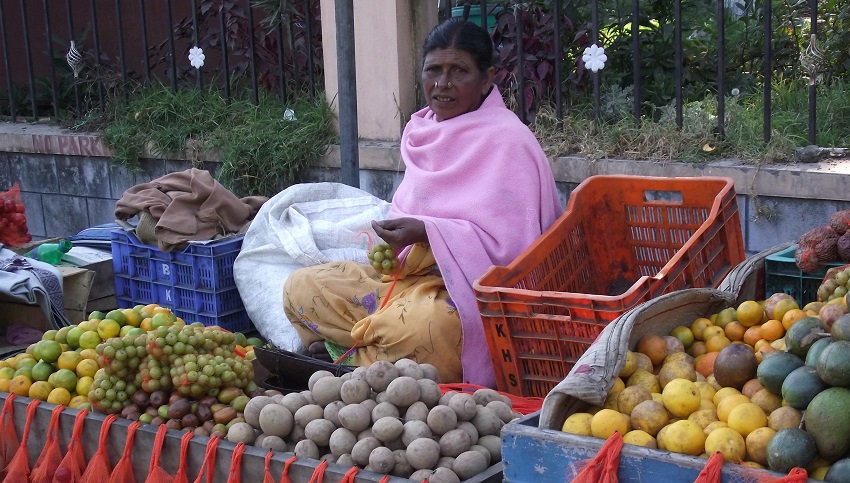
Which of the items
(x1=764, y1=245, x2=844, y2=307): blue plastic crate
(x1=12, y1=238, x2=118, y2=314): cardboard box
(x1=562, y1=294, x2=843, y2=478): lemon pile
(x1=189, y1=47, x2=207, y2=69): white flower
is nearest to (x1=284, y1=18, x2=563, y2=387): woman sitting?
(x1=764, y1=245, x2=844, y2=307): blue plastic crate

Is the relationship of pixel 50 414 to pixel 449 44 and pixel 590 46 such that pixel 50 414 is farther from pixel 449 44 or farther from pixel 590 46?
pixel 590 46

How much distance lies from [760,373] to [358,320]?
1980 millimetres

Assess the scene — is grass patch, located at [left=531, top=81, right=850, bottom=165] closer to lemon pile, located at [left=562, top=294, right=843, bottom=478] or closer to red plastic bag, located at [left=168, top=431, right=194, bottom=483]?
lemon pile, located at [left=562, top=294, right=843, bottom=478]

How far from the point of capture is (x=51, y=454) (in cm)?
329

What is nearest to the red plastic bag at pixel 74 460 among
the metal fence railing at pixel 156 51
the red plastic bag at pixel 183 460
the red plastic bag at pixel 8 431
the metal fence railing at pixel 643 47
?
the red plastic bag at pixel 8 431

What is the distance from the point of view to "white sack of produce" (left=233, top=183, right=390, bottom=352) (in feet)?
14.5

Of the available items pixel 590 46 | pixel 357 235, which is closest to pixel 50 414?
pixel 357 235

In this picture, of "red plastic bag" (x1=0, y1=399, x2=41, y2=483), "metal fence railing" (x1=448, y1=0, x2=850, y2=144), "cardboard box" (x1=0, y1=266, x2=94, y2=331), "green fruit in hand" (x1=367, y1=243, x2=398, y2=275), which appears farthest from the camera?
"metal fence railing" (x1=448, y1=0, x2=850, y2=144)

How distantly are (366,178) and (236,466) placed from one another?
111 inches

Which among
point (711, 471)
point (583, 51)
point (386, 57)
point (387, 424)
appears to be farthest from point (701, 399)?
point (386, 57)

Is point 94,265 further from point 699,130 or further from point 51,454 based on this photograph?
point 699,130

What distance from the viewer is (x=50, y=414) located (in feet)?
11.0

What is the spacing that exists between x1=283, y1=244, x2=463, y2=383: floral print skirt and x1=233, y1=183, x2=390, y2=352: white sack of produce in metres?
0.21

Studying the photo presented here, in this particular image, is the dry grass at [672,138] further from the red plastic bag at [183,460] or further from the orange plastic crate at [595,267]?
the red plastic bag at [183,460]
